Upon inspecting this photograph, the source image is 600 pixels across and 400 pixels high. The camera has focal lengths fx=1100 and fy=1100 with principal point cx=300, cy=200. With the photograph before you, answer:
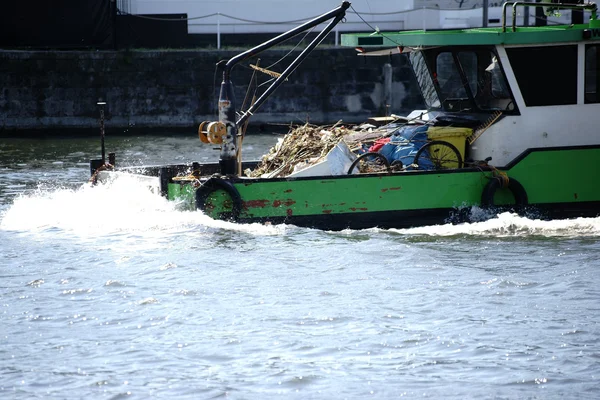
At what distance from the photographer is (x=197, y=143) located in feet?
79.9

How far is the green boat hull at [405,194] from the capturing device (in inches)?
497

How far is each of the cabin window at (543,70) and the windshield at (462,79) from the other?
205mm

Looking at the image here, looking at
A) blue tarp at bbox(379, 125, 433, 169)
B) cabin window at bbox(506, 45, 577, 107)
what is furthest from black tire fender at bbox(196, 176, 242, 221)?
cabin window at bbox(506, 45, 577, 107)

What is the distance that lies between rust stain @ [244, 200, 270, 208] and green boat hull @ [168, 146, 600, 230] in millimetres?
12

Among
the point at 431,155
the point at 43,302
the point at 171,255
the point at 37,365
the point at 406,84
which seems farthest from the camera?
the point at 406,84

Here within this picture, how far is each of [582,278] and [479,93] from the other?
317 centimetres

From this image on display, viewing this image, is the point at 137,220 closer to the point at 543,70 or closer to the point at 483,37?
the point at 483,37

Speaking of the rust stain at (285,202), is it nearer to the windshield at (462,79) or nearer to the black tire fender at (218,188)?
the black tire fender at (218,188)

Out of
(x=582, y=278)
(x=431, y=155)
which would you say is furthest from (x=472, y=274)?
(x=431, y=155)

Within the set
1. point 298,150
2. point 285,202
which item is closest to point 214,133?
point 285,202

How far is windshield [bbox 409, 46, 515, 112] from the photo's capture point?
13.2m

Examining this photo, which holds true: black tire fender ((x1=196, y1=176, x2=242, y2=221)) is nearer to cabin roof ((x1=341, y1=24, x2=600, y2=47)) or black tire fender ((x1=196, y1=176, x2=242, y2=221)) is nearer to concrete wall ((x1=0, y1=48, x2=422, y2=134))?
cabin roof ((x1=341, y1=24, x2=600, y2=47))

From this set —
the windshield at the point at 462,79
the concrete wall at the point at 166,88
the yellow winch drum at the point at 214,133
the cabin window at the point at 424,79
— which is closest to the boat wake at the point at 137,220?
the yellow winch drum at the point at 214,133

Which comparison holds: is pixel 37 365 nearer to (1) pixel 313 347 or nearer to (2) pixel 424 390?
(1) pixel 313 347
